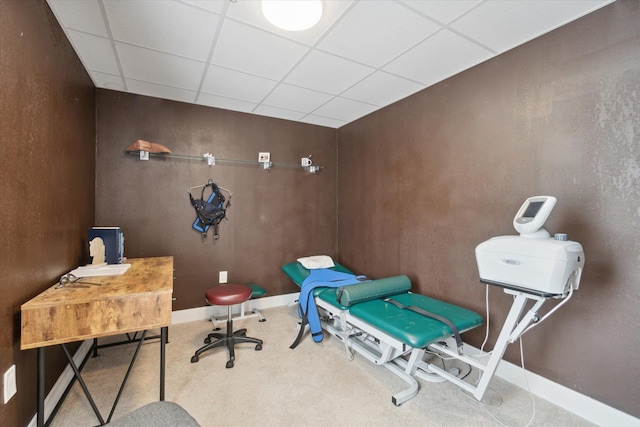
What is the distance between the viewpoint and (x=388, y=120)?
10.5 feet

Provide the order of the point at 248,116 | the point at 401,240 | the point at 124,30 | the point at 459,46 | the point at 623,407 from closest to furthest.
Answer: the point at 623,407 < the point at 124,30 < the point at 459,46 < the point at 401,240 < the point at 248,116

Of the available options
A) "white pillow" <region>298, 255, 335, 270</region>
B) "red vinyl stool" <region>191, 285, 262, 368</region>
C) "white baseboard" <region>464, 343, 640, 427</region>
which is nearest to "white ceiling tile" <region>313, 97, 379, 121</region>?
"white pillow" <region>298, 255, 335, 270</region>

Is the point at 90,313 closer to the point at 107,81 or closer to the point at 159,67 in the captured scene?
the point at 159,67

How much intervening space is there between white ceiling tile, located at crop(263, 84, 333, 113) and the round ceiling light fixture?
1.09 meters

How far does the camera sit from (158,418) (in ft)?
3.52

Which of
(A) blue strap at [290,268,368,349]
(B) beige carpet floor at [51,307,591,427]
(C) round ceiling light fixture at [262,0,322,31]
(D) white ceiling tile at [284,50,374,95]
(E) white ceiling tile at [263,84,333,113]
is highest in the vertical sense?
(E) white ceiling tile at [263,84,333,113]

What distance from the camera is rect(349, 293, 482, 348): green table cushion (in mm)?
1743

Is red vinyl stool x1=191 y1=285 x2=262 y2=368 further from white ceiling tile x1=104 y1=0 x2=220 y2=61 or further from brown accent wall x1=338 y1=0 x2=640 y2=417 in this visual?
white ceiling tile x1=104 y1=0 x2=220 y2=61

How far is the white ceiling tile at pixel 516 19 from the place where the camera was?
64.1 inches

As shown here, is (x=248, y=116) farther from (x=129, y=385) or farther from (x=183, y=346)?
(x=129, y=385)

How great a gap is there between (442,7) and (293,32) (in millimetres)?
959

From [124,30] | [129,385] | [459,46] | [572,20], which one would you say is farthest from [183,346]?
[572,20]

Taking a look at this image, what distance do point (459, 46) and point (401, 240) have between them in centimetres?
183

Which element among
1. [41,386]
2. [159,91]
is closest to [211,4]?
[159,91]
